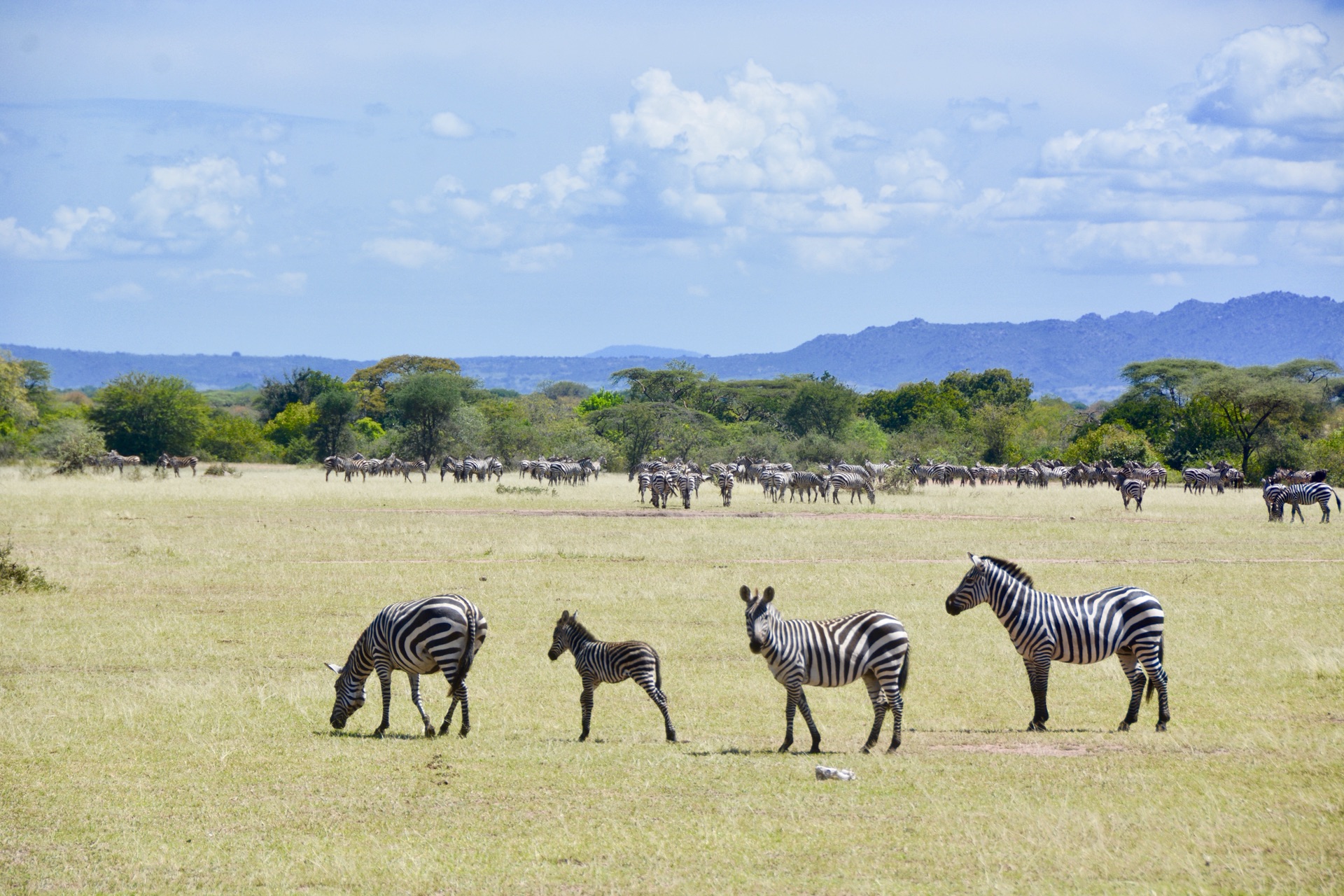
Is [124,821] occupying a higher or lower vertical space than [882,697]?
lower

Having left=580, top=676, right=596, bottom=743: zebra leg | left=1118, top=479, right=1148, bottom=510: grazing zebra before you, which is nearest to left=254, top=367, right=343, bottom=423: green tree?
left=1118, top=479, right=1148, bottom=510: grazing zebra

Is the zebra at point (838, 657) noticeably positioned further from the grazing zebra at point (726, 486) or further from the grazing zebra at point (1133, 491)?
the grazing zebra at point (1133, 491)

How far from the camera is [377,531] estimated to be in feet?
101

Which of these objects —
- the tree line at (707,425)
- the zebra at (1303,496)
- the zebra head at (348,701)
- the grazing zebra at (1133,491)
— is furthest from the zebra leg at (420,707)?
the tree line at (707,425)

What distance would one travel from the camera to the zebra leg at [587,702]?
1088 cm

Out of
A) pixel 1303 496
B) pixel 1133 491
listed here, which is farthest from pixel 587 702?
pixel 1133 491

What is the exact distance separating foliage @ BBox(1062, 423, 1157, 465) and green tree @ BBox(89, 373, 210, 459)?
4970 centimetres

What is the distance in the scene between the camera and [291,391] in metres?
97.0

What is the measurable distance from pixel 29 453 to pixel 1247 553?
5566cm

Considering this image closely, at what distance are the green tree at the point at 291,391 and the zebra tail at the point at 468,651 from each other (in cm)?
8710

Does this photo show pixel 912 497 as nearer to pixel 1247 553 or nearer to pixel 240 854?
pixel 1247 553

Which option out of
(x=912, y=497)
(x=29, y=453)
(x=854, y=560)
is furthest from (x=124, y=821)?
(x=29, y=453)

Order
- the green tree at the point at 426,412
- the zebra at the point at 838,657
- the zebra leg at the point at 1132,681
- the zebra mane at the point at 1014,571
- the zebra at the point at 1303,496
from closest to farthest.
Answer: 1. the zebra at the point at 838,657
2. the zebra leg at the point at 1132,681
3. the zebra mane at the point at 1014,571
4. the zebra at the point at 1303,496
5. the green tree at the point at 426,412

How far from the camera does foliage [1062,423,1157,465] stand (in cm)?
6700
